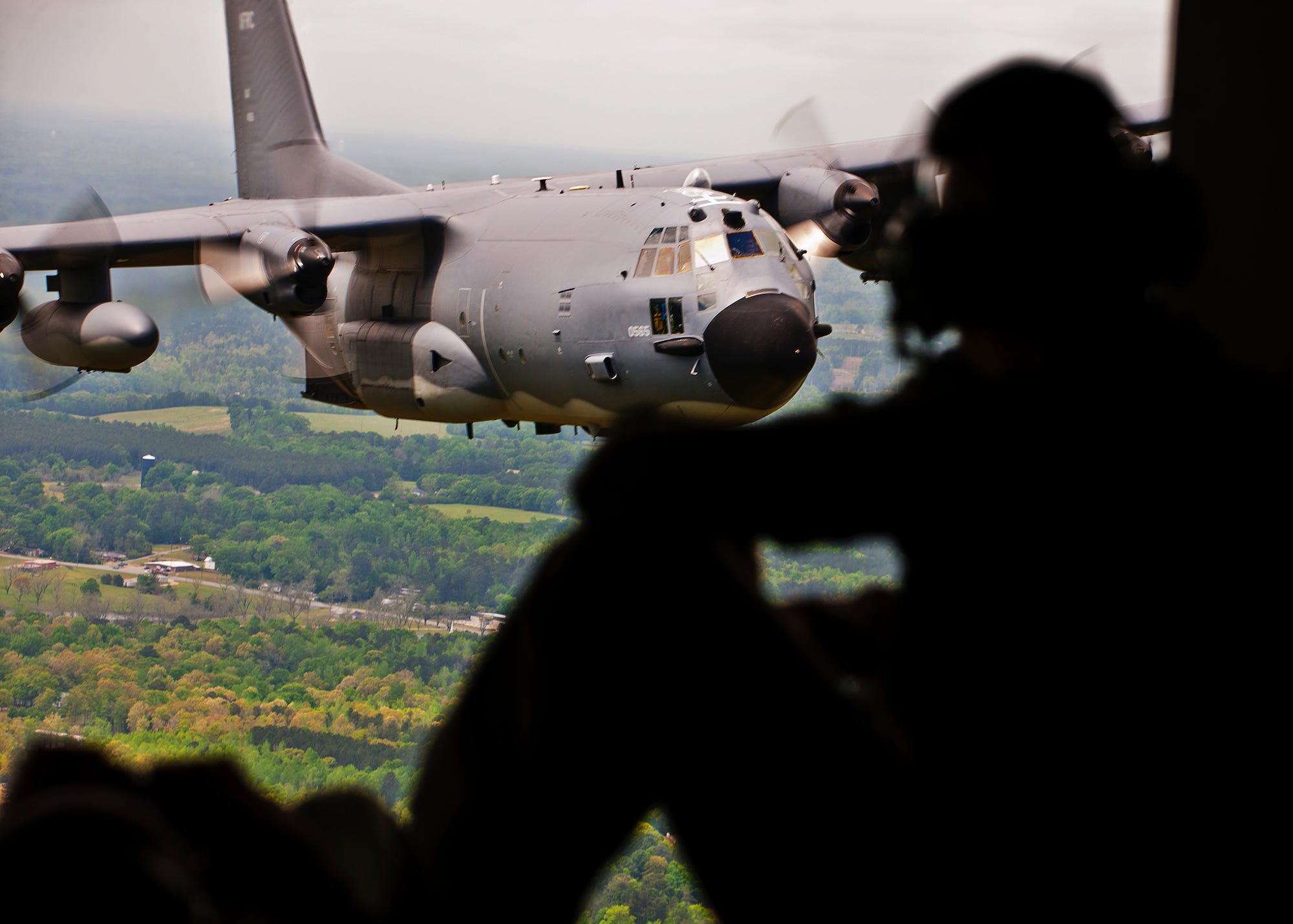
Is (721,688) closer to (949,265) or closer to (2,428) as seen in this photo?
(949,265)

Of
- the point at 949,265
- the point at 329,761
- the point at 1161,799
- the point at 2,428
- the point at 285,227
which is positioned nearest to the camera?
the point at 1161,799

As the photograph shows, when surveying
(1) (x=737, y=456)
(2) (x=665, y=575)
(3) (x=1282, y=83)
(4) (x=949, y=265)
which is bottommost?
(2) (x=665, y=575)

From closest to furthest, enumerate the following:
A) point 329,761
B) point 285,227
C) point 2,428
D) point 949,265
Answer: point 949,265
point 285,227
point 329,761
point 2,428

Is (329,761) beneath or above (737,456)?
beneath

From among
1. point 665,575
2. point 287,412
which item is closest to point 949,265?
point 665,575

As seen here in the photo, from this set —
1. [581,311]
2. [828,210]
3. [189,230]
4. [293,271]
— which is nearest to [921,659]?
[581,311]

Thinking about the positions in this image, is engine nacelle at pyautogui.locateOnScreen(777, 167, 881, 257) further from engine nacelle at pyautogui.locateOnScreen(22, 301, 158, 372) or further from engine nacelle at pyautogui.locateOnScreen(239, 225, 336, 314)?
engine nacelle at pyautogui.locateOnScreen(22, 301, 158, 372)

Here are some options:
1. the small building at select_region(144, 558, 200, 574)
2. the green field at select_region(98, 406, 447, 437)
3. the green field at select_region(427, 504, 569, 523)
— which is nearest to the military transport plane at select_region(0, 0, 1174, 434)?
the green field at select_region(427, 504, 569, 523)
